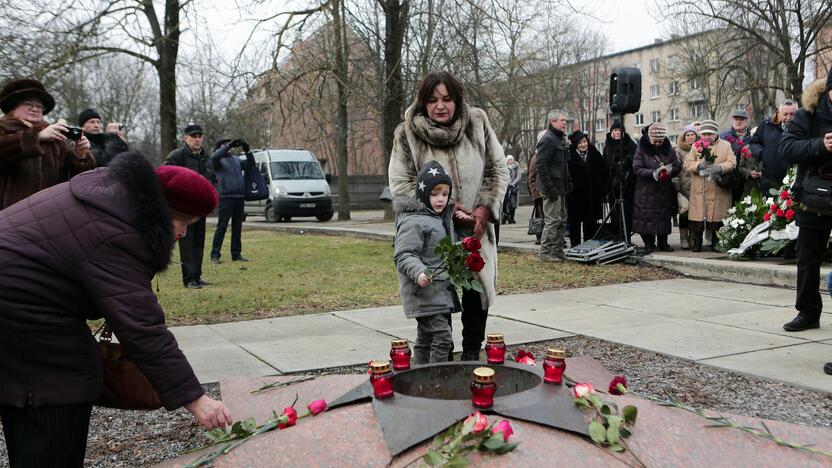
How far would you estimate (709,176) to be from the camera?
10.6m

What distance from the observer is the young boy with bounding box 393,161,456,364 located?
4148 millimetres

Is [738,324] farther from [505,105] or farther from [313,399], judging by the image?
[505,105]

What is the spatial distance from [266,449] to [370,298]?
223 inches

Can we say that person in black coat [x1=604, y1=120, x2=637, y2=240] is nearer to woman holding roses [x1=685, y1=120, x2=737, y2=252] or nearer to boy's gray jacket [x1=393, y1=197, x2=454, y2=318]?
woman holding roses [x1=685, y1=120, x2=737, y2=252]

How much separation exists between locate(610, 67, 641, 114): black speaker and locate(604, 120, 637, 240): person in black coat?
0.42 metres

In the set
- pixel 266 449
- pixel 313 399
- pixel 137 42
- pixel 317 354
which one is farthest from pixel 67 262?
pixel 137 42

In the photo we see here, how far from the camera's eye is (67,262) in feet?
7.93

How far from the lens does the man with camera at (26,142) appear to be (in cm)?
487

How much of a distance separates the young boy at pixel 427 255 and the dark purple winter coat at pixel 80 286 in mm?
1779

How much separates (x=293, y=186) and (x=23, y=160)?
1867 cm

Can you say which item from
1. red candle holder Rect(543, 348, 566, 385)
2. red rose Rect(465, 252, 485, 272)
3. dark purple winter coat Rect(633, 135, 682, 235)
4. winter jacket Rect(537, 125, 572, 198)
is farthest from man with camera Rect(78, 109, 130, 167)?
dark purple winter coat Rect(633, 135, 682, 235)

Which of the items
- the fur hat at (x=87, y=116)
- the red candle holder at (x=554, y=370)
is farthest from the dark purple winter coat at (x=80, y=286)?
the fur hat at (x=87, y=116)

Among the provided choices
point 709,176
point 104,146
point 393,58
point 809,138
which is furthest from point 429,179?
point 393,58

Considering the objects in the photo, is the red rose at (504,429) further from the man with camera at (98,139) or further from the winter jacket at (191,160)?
the winter jacket at (191,160)
